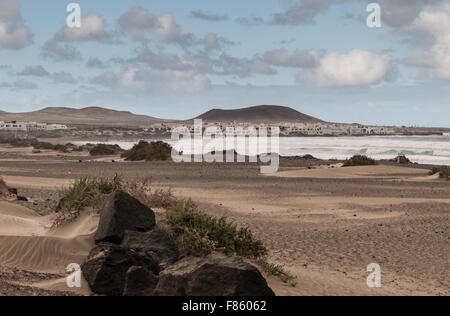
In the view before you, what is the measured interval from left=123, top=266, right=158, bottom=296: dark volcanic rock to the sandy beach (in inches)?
42.6

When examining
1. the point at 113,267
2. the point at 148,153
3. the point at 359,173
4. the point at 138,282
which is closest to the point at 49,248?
the point at 113,267

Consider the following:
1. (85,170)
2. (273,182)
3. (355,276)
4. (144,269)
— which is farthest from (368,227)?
(85,170)

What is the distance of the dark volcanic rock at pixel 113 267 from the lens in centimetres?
842

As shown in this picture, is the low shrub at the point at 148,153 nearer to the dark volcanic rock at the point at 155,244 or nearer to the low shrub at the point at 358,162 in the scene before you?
the low shrub at the point at 358,162

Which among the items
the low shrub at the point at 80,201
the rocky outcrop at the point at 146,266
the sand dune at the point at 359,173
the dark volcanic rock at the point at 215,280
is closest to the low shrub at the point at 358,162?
the sand dune at the point at 359,173

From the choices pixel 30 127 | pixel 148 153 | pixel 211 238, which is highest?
pixel 30 127

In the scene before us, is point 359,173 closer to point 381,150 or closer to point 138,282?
point 138,282

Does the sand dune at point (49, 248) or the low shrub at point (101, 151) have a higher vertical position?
the low shrub at point (101, 151)

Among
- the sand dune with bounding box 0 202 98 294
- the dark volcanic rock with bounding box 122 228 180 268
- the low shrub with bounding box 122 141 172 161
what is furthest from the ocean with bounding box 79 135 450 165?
the dark volcanic rock with bounding box 122 228 180 268

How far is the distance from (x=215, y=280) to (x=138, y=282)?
4.45 feet

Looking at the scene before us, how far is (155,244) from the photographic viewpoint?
30.7ft

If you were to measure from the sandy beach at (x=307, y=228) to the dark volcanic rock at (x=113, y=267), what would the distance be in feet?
0.83
